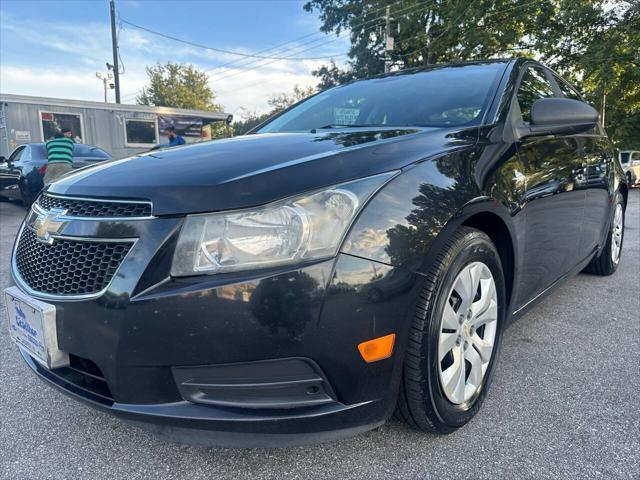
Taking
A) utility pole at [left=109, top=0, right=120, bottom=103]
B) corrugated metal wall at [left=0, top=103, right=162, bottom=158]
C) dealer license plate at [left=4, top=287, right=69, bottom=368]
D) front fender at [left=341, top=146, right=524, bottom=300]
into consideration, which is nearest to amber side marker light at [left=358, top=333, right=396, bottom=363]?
front fender at [left=341, top=146, right=524, bottom=300]

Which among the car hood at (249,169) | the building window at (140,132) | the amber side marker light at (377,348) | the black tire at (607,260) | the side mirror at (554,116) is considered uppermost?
the building window at (140,132)

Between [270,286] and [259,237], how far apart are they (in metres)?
0.15

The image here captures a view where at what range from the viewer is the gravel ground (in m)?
1.59

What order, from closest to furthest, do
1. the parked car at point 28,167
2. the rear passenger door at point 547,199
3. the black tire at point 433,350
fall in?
1. the black tire at point 433,350
2. the rear passenger door at point 547,199
3. the parked car at point 28,167

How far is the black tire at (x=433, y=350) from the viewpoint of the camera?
1492mm

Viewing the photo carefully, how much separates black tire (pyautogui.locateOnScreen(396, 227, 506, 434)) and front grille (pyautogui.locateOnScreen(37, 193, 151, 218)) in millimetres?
917

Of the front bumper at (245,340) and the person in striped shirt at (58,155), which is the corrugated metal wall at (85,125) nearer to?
the person in striped shirt at (58,155)

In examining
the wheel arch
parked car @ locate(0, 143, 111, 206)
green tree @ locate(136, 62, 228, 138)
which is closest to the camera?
the wheel arch

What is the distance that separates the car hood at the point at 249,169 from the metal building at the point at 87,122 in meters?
15.1

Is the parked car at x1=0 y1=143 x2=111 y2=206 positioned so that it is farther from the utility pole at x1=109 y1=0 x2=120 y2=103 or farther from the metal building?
the utility pole at x1=109 y1=0 x2=120 y2=103

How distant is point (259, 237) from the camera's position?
1.32 metres

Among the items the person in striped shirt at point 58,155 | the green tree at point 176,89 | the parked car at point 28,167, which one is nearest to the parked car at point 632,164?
the parked car at point 28,167

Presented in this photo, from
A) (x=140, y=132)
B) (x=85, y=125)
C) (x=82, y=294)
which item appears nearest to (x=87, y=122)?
(x=85, y=125)

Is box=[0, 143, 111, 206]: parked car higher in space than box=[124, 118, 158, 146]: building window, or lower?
lower
